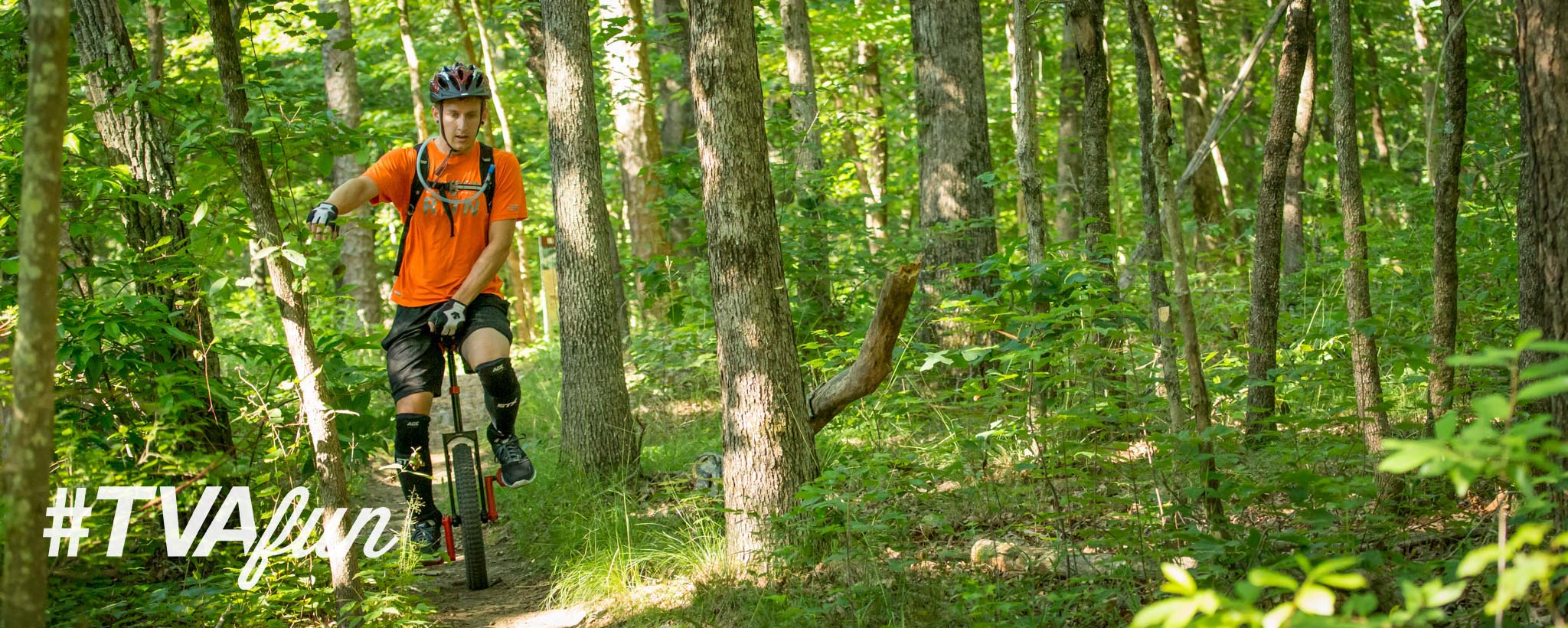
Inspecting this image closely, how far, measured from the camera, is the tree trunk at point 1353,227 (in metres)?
5.20

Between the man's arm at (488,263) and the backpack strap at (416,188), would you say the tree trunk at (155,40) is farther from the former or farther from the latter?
the man's arm at (488,263)

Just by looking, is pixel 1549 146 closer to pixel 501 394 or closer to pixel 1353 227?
pixel 1353 227

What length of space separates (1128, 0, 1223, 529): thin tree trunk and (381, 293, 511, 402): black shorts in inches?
128

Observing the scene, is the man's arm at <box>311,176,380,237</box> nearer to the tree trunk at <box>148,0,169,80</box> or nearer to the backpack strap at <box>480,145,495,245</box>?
the backpack strap at <box>480,145,495,245</box>

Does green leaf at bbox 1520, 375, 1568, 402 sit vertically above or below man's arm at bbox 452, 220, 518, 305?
below

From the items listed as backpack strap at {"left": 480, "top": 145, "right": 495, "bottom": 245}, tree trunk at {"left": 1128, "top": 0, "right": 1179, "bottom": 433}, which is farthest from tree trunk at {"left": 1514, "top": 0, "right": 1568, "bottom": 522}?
backpack strap at {"left": 480, "top": 145, "right": 495, "bottom": 245}

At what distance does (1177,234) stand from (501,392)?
3345 mm

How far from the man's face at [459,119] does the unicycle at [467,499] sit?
3.42 ft

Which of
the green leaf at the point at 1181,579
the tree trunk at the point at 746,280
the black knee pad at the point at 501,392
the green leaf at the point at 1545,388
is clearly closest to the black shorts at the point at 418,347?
the black knee pad at the point at 501,392

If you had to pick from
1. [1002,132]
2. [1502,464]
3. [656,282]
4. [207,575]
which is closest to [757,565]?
[207,575]

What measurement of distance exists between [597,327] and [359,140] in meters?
2.31

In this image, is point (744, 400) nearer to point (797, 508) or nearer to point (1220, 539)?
point (797, 508)

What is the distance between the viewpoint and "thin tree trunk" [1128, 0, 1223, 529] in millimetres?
3963

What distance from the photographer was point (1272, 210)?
218 inches
